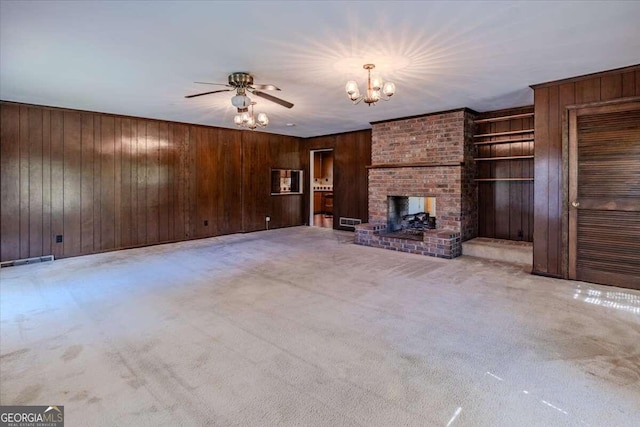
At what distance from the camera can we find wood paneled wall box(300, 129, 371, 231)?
8141 millimetres

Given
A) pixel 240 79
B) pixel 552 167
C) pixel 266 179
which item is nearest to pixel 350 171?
pixel 266 179

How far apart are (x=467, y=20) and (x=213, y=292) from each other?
11.4ft

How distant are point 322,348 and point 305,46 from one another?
103 inches

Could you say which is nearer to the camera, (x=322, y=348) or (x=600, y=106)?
(x=322, y=348)

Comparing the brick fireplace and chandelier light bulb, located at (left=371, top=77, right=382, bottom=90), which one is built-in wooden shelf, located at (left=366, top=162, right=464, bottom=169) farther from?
chandelier light bulb, located at (left=371, top=77, right=382, bottom=90)

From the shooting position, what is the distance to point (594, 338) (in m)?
2.63

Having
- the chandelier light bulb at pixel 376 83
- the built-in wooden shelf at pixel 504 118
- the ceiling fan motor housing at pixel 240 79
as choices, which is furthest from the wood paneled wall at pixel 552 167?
the ceiling fan motor housing at pixel 240 79

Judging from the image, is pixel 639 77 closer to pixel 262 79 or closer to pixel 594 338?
pixel 594 338

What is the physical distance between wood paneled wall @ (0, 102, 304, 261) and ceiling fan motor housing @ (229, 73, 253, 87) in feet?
10.9

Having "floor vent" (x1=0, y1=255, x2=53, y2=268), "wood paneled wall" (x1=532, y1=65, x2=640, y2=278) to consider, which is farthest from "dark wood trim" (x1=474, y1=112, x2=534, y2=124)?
"floor vent" (x1=0, y1=255, x2=53, y2=268)

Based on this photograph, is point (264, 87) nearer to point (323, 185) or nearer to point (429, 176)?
point (429, 176)

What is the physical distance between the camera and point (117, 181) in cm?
613

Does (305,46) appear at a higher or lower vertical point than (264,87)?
higher

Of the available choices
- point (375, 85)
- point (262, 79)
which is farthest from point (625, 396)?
point (262, 79)
